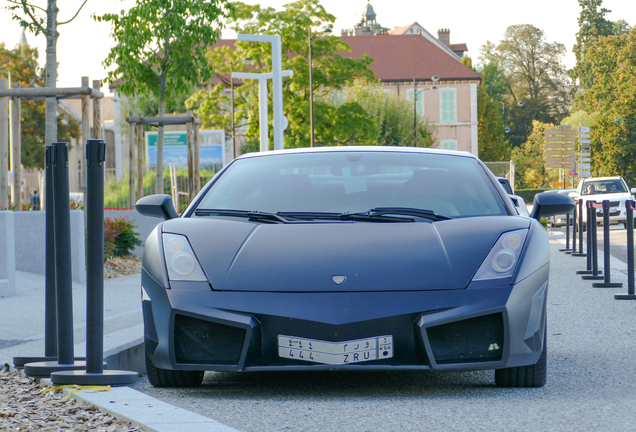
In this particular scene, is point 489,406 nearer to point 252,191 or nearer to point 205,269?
point 205,269

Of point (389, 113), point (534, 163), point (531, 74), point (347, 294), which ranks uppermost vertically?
point (531, 74)

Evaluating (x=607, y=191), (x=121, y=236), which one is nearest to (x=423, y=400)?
(x=121, y=236)

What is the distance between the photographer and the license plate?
384 centimetres

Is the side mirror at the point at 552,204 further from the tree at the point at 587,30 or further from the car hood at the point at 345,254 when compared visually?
the tree at the point at 587,30

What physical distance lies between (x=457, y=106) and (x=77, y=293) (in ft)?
202

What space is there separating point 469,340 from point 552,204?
1.33m

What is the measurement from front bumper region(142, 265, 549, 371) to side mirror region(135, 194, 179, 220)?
95 cm

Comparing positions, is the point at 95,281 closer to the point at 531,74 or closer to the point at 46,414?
the point at 46,414

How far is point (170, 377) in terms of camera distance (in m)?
4.27

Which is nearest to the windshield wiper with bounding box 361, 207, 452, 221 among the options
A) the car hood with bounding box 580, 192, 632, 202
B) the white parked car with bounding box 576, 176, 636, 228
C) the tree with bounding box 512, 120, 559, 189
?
the car hood with bounding box 580, 192, 632, 202

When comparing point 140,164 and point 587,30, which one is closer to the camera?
point 140,164

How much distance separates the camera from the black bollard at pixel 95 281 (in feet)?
13.2

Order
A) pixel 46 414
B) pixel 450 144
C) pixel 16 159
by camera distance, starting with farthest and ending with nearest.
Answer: pixel 450 144 → pixel 16 159 → pixel 46 414

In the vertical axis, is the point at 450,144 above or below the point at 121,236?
above
